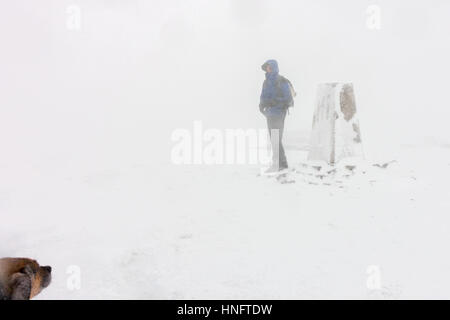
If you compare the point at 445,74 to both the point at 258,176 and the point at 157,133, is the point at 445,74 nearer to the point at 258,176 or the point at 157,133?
the point at 157,133

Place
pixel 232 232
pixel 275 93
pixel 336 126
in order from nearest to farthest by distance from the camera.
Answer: pixel 232 232 < pixel 336 126 < pixel 275 93

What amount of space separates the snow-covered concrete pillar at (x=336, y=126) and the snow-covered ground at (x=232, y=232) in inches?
22.9

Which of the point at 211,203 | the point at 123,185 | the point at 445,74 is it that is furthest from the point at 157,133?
the point at 445,74

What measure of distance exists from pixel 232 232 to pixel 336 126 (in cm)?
341

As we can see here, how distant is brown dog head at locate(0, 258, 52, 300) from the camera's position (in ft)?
10.1

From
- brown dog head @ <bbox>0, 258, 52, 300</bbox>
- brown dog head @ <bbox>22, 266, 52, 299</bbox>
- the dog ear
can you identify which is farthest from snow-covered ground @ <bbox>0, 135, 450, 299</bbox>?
the dog ear

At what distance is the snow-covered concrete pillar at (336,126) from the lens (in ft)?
25.1

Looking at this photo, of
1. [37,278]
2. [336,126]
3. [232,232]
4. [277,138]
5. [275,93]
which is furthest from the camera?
[277,138]

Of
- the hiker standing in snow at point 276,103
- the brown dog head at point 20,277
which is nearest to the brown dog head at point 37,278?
the brown dog head at point 20,277

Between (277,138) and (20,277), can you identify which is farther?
(277,138)

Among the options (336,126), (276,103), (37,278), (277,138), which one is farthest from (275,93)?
(37,278)

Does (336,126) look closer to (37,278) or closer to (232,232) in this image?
(232,232)

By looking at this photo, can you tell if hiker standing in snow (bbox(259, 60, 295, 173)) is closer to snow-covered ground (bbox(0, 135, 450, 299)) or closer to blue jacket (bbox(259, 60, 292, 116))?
blue jacket (bbox(259, 60, 292, 116))

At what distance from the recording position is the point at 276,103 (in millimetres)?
7938
